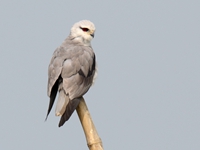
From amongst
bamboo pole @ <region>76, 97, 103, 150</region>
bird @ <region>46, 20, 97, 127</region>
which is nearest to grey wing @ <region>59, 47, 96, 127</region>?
bird @ <region>46, 20, 97, 127</region>

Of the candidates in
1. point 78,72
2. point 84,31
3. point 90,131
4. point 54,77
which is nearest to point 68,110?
point 90,131

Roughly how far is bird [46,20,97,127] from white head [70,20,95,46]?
0.37 ft

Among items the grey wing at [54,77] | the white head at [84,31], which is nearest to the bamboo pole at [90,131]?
the grey wing at [54,77]

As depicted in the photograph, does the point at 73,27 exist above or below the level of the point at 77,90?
above

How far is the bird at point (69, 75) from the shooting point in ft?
→ 24.6

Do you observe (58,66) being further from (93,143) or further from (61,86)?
(93,143)

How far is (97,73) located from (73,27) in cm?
82

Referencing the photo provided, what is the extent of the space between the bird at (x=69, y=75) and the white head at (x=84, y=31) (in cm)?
11

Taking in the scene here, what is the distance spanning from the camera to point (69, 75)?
7703 mm

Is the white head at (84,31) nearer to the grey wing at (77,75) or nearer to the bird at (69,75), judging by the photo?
the bird at (69,75)

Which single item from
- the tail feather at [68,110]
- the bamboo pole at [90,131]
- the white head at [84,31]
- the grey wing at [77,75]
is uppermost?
the white head at [84,31]

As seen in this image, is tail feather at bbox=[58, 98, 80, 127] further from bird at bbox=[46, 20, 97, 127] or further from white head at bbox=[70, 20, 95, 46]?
white head at bbox=[70, 20, 95, 46]

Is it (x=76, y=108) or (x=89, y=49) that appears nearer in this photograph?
(x=76, y=108)

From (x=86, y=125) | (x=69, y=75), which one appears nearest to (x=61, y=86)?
(x=69, y=75)
